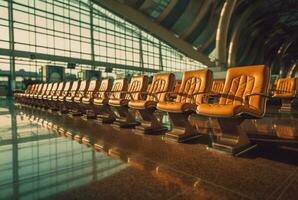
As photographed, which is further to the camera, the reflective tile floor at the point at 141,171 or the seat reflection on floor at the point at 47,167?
the seat reflection on floor at the point at 47,167

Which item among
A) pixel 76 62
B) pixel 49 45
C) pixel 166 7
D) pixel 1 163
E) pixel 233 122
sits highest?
pixel 166 7

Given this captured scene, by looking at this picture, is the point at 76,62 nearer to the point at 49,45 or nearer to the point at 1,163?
the point at 49,45

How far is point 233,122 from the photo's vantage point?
2809mm

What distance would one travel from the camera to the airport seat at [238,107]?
270 cm

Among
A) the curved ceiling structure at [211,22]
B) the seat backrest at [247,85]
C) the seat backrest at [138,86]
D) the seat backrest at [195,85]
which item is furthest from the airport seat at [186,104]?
A: the curved ceiling structure at [211,22]

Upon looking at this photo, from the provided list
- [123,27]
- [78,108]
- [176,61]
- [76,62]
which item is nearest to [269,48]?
[176,61]

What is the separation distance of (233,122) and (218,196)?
1371 millimetres

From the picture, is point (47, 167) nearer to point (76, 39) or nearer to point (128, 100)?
point (128, 100)

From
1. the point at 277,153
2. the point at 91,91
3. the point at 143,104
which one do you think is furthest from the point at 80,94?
the point at 277,153

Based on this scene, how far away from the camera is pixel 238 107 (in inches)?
103

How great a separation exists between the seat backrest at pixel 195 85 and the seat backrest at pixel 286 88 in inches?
188

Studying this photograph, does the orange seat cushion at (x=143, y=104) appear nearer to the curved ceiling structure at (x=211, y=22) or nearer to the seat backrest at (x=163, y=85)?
the seat backrest at (x=163, y=85)

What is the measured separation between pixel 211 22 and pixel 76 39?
15.9 meters

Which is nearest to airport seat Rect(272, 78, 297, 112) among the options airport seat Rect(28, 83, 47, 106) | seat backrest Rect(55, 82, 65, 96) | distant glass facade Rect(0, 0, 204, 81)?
seat backrest Rect(55, 82, 65, 96)
